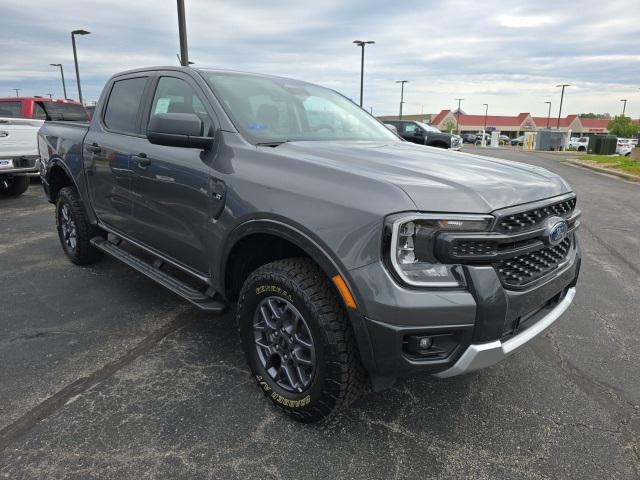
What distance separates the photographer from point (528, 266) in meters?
2.29

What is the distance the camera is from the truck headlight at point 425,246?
2.01 m

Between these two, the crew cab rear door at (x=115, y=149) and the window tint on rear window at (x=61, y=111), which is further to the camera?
the window tint on rear window at (x=61, y=111)

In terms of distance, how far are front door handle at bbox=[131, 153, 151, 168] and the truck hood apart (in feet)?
3.69

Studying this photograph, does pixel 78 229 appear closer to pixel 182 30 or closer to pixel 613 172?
pixel 182 30

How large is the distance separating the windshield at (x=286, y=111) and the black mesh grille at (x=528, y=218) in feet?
4.71

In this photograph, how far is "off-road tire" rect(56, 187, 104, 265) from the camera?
15.4ft

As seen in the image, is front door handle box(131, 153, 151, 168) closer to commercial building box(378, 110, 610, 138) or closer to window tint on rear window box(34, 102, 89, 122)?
window tint on rear window box(34, 102, 89, 122)

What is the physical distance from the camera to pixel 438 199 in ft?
6.77

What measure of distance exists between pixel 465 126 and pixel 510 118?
10733 mm

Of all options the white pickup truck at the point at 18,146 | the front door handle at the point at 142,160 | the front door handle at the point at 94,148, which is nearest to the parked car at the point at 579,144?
the white pickup truck at the point at 18,146

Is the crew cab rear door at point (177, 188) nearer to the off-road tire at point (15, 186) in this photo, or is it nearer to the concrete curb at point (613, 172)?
the off-road tire at point (15, 186)

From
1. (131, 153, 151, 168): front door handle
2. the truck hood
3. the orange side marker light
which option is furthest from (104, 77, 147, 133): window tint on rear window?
the orange side marker light

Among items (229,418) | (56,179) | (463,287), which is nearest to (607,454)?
(463,287)

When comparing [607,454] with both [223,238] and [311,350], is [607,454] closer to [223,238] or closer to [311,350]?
[311,350]
